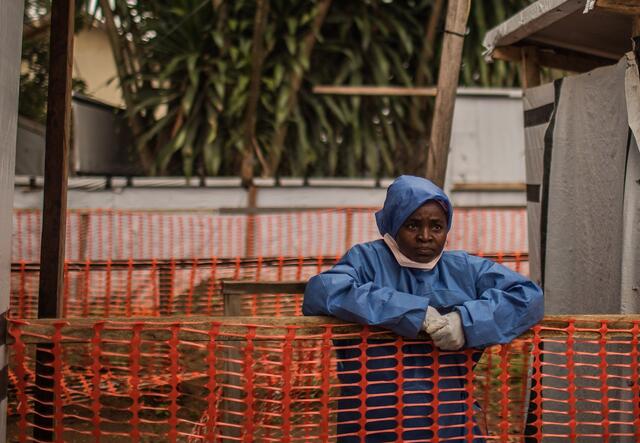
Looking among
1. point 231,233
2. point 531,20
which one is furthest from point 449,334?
point 231,233

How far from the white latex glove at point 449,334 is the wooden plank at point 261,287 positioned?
145cm

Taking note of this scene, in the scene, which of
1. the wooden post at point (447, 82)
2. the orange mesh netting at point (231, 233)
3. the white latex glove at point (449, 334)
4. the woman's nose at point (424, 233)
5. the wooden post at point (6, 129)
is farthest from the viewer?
the orange mesh netting at point (231, 233)

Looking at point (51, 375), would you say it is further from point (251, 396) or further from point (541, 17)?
point (541, 17)

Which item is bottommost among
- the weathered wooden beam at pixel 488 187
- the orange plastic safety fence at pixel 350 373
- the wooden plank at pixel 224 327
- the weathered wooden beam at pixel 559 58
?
the orange plastic safety fence at pixel 350 373

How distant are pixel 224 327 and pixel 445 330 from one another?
2.60 ft

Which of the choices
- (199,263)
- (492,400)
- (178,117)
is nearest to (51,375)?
(199,263)

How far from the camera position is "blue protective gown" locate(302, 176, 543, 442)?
2.55 metres

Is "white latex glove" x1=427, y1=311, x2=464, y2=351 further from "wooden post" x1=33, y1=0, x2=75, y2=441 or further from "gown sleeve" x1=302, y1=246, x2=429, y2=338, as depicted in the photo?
"wooden post" x1=33, y1=0, x2=75, y2=441

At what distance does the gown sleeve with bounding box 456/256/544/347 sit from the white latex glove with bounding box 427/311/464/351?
0.02 m

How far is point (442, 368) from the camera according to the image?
9.09 feet

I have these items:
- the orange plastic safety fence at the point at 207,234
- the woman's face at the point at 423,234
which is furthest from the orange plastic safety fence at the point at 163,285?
the woman's face at the point at 423,234

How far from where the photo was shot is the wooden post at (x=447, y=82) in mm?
3906

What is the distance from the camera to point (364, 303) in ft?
8.39

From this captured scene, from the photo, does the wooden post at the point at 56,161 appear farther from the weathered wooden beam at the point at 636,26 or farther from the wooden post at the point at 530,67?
the wooden post at the point at 530,67
